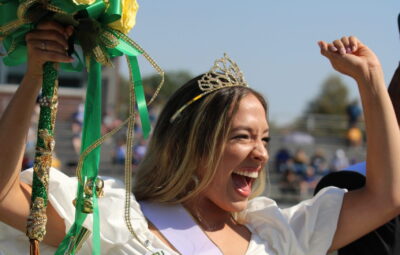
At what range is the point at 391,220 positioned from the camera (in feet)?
8.67

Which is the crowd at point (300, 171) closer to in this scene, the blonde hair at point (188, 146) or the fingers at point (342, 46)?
the fingers at point (342, 46)

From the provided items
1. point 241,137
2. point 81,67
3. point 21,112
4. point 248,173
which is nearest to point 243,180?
point 248,173

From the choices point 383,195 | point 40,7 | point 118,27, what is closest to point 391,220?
point 383,195

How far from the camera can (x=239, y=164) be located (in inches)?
100

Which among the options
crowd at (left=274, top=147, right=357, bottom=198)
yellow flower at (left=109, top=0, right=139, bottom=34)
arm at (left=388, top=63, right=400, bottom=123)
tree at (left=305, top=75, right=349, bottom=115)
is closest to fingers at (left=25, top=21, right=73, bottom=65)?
yellow flower at (left=109, top=0, right=139, bottom=34)

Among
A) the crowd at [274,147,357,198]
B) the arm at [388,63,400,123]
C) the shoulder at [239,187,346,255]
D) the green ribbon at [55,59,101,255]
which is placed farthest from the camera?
the crowd at [274,147,357,198]

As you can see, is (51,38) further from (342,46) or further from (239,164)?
(342,46)

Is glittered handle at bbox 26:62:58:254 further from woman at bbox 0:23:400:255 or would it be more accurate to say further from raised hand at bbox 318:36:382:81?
raised hand at bbox 318:36:382:81

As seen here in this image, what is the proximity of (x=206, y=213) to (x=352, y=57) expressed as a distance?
82cm

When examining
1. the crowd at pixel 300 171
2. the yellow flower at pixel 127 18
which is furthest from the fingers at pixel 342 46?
the crowd at pixel 300 171

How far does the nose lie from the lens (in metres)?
2.55

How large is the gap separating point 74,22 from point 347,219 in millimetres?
1274

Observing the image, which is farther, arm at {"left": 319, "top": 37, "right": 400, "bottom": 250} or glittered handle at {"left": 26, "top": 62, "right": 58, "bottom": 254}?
arm at {"left": 319, "top": 37, "right": 400, "bottom": 250}

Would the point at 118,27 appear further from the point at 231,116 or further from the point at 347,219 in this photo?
the point at 347,219
